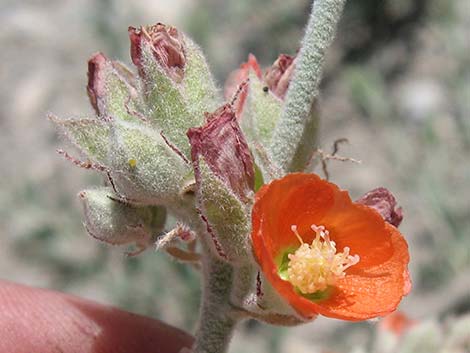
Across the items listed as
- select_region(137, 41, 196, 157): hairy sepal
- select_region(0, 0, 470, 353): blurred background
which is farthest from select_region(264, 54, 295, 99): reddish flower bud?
select_region(0, 0, 470, 353): blurred background

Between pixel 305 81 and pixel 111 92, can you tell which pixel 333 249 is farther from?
pixel 111 92

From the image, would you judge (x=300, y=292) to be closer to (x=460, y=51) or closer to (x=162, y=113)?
(x=162, y=113)

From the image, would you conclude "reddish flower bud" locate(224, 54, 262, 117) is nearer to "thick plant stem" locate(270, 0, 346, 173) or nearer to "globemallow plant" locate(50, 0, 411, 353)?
"globemallow plant" locate(50, 0, 411, 353)

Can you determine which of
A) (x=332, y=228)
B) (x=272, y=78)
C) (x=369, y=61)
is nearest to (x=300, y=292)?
(x=332, y=228)

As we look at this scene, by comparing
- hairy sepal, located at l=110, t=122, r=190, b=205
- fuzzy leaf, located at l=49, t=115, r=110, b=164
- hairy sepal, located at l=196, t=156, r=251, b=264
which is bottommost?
hairy sepal, located at l=196, t=156, r=251, b=264

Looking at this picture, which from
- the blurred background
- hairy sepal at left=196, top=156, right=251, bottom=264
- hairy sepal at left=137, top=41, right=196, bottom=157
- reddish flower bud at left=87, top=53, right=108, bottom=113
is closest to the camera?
hairy sepal at left=196, top=156, right=251, bottom=264

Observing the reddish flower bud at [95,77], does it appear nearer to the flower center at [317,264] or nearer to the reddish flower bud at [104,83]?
the reddish flower bud at [104,83]

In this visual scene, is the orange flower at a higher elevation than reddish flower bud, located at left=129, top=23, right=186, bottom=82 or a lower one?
lower
